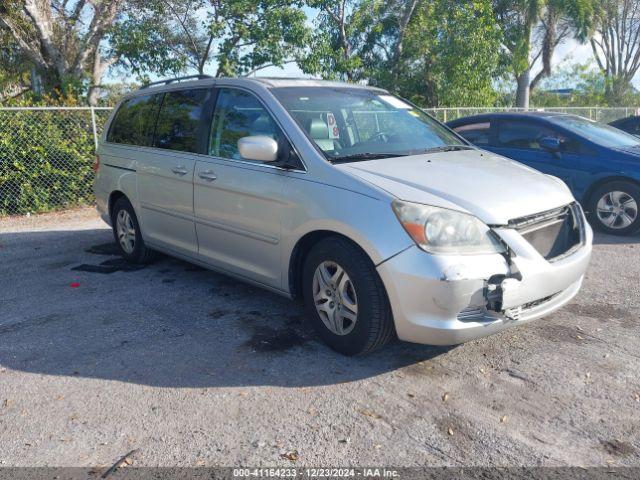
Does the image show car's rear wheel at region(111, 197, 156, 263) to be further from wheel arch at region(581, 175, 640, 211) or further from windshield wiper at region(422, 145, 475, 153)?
wheel arch at region(581, 175, 640, 211)

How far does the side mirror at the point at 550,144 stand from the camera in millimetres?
7473

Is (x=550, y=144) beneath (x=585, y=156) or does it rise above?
above

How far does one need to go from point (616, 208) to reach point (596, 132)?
1.24 meters

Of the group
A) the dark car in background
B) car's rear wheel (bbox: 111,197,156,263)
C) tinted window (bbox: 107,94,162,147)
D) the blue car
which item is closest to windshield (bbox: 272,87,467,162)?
tinted window (bbox: 107,94,162,147)

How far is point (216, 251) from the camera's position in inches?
188

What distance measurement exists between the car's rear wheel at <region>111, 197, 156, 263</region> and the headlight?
342cm

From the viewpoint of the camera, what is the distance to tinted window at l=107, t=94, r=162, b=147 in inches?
225

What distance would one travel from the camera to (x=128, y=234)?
6.15 m

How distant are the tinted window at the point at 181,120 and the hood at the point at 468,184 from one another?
174 centimetres

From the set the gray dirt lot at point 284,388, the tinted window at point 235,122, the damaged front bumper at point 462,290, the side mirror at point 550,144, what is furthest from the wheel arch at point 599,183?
the tinted window at point 235,122

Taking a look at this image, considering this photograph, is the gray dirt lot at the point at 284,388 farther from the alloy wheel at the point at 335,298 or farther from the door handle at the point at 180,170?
the door handle at the point at 180,170

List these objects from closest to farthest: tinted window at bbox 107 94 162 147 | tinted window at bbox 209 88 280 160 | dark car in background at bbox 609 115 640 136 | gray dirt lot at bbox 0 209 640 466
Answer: gray dirt lot at bbox 0 209 640 466, tinted window at bbox 209 88 280 160, tinted window at bbox 107 94 162 147, dark car in background at bbox 609 115 640 136

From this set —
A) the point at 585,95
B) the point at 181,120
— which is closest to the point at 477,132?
the point at 181,120

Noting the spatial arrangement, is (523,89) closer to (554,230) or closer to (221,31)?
(221,31)
